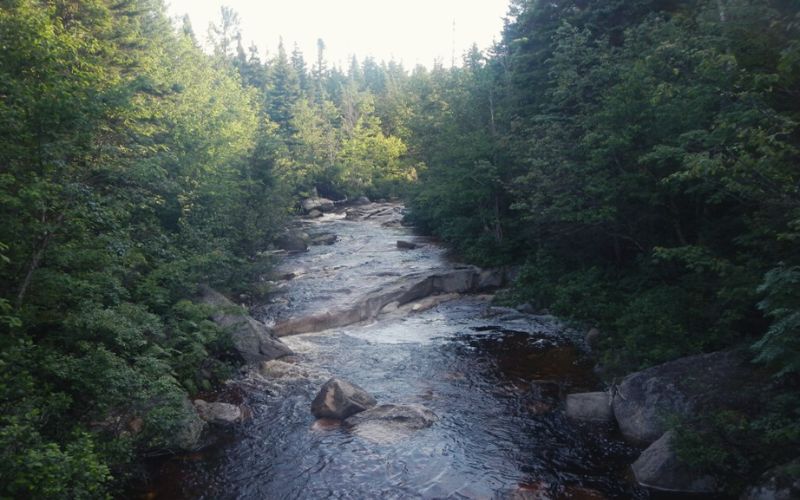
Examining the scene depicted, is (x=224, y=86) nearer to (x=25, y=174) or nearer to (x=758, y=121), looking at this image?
(x=25, y=174)

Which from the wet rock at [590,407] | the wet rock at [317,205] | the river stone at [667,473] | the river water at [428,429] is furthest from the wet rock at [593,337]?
the wet rock at [317,205]

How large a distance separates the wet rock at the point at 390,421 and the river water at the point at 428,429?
12cm

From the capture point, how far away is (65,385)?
8398 mm

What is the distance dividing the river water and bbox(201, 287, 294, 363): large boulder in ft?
1.67

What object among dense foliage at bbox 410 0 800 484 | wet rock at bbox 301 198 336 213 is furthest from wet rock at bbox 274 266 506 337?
wet rock at bbox 301 198 336 213

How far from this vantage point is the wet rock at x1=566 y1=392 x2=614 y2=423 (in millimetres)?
10781

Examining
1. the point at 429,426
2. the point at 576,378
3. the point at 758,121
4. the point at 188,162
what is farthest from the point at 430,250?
the point at 758,121

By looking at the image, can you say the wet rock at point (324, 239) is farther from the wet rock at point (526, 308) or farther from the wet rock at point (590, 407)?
the wet rock at point (590, 407)

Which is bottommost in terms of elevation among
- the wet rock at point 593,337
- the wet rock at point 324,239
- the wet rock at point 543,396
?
the wet rock at point 543,396

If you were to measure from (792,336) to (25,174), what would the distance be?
1225 cm

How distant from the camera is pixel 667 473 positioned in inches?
329

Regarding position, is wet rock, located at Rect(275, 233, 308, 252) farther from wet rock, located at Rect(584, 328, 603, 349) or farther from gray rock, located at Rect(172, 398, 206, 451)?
gray rock, located at Rect(172, 398, 206, 451)

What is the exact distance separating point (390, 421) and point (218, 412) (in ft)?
13.1

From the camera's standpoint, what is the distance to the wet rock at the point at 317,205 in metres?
50.0
